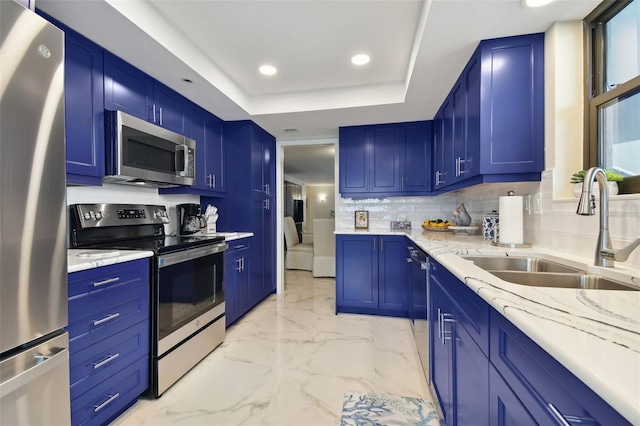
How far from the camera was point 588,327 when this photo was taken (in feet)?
1.92

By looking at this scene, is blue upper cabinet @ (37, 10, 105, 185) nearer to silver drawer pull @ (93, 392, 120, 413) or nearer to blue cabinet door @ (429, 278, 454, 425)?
silver drawer pull @ (93, 392, 120, 413)

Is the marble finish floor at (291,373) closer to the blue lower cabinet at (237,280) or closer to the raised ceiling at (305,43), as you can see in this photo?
the blue lower cabinet at (237,280)

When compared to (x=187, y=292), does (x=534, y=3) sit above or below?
above

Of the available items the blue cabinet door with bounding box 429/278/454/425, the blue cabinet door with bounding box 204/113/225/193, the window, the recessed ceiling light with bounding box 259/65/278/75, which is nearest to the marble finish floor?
the blue cabinet door with bounding box 429/278/454/425

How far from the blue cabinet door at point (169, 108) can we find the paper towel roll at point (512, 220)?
254 cm

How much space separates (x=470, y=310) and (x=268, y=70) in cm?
235

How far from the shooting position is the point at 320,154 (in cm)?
564

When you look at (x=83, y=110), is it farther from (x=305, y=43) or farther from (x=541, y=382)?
(x=541, y=382)

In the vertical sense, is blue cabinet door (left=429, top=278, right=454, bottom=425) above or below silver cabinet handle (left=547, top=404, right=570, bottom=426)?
below

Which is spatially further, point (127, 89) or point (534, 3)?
point (127, 89)

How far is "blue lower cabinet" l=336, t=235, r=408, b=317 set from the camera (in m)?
3.14

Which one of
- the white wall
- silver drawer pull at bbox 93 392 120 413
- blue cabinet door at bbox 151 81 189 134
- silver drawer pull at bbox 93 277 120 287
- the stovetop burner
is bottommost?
silver drawer pull at bbox 93 392 120 413

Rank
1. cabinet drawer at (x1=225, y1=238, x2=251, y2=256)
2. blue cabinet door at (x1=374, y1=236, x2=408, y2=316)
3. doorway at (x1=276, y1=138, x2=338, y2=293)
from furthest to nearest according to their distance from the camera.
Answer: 1. doorway at (x1=276, y1=138, x2=338, y2=293)
2. blue cabinet door at (x1=374, y1=236, x2=408, y2=316)
3. cabinet drawer at (x1=225, y1=238, x2=251, y2=256)

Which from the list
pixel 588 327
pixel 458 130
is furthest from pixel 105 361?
pixel 458 130
